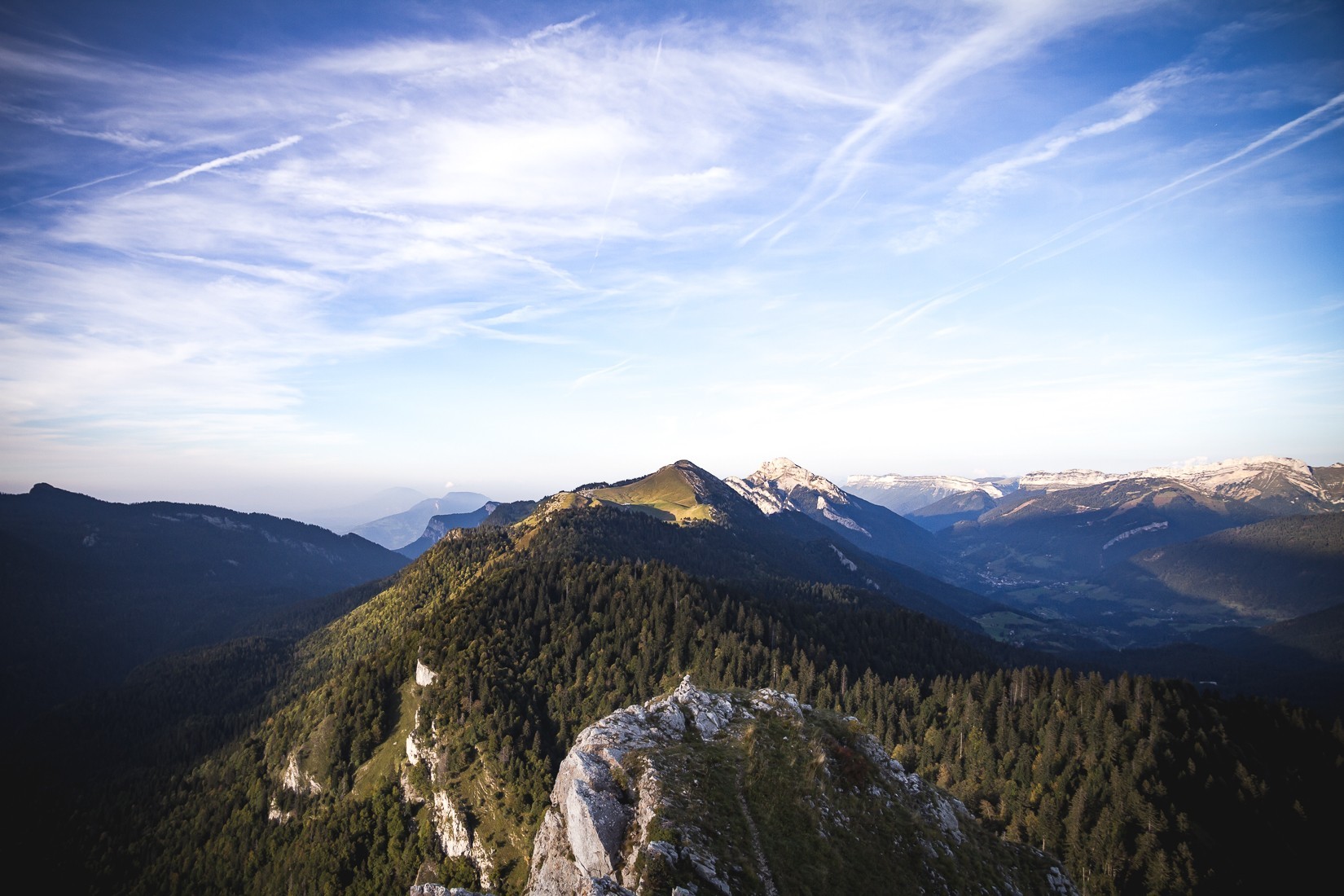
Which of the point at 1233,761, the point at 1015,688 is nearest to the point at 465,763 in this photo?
the point at 1015,688

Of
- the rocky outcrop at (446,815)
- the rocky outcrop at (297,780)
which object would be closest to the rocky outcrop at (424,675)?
the rocky outcrop at (446,815)

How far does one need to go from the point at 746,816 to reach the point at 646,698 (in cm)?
10245

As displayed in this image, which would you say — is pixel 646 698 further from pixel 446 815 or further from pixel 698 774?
pixel 698 774

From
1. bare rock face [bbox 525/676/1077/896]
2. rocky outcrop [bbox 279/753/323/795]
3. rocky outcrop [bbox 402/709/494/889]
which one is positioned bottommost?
rocky outcrop [bbox 279/753/323/795]

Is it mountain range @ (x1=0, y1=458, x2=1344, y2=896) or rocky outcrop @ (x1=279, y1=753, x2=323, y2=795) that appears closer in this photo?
mountain range @ (x1=0, y1=458, x2=1344, y2=896)

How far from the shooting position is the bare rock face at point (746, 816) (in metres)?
33.5

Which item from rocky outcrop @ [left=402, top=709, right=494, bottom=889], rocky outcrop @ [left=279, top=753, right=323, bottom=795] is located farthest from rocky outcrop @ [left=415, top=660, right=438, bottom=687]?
rocky outcrop @ [left=279, top=753, right=323, bottom=795]

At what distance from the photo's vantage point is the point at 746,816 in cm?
3772

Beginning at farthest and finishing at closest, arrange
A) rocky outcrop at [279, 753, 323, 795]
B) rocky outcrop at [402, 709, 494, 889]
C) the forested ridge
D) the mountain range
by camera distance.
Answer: rocky outcrop at [279, 753, 323, 795]
rocky outcrop at [402, 709, 494, 889]
the forested ridge
the mountain range

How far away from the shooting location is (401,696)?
145 m

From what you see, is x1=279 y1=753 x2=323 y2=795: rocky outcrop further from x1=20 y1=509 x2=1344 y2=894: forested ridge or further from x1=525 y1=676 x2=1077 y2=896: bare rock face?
x1=525 y1=676 x2=1077 y2=896: bare rock face

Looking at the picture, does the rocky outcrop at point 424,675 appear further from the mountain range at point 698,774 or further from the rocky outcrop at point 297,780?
the rocky outcrop at point 297,780

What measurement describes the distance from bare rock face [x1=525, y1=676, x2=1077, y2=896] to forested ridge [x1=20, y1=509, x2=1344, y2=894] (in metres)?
61.6

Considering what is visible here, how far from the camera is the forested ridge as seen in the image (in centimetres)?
8812
